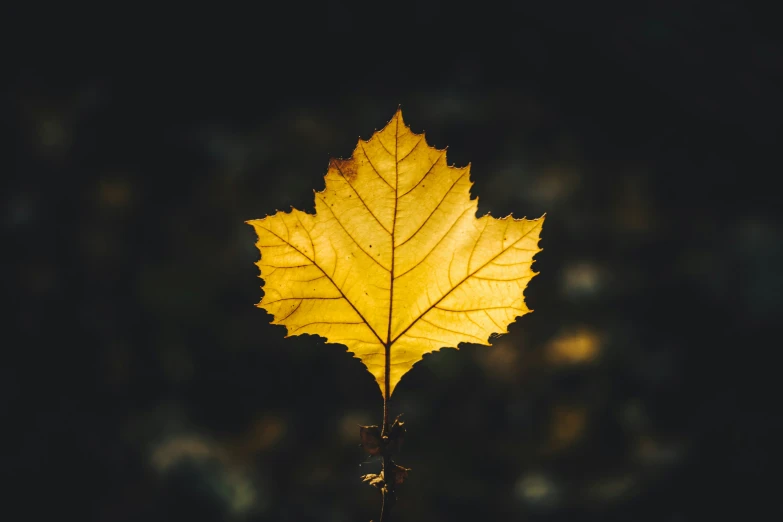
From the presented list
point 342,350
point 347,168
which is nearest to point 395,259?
point 347,168

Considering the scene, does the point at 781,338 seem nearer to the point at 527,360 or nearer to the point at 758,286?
the point at 758,286

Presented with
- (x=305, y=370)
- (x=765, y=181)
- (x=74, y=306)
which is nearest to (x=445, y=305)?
(x=305, y=370)

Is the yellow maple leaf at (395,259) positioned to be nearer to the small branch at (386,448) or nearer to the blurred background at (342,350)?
the small branch at (386,448)

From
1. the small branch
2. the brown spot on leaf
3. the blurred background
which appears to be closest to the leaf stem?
the small branch

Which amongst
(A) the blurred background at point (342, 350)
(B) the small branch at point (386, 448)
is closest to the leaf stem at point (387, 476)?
(B) the small branch at point (386, 448)

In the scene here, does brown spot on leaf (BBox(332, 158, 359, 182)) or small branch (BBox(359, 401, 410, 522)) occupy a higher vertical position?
brown spot on leaf (BBox(332, 158, 359, 182))

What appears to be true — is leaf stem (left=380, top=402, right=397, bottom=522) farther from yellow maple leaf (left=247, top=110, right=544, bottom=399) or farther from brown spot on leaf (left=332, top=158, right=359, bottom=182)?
brown spot on leaf (left=332, top=158, right=359, bottom=182)

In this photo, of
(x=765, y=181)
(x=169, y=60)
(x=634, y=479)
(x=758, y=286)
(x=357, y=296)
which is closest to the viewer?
(x=357, y=296)

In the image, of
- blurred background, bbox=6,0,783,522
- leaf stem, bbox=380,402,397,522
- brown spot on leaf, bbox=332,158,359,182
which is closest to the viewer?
leaf stem, bbox=380,402,397,522
